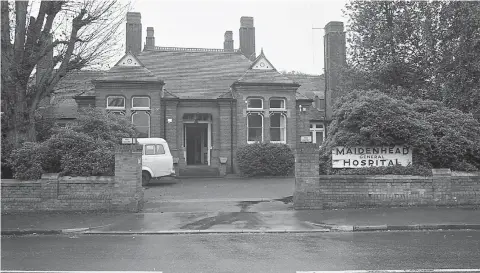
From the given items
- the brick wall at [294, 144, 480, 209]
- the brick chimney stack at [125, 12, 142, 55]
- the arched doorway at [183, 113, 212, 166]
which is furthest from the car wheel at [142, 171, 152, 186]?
the brick chimney stack at [125, 12, 142, 55]

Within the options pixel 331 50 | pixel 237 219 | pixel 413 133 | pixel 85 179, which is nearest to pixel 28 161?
pixel 85 179

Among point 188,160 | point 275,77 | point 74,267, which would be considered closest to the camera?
point 74,267

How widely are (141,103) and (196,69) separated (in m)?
5.81

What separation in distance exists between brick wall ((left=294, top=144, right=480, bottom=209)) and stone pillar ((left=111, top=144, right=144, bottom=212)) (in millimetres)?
Result: 4530

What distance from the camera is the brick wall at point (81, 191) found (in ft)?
39.6

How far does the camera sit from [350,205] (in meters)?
12.5

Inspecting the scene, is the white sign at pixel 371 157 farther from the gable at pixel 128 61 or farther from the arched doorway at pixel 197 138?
the gable at pixel 128 61

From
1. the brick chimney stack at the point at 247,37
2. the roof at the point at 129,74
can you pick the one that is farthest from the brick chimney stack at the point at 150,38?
the roof at the point at 129,74

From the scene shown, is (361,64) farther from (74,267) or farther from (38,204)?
(74,267)

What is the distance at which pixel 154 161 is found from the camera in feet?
63.4

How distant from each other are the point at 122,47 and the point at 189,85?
1295 centimetres

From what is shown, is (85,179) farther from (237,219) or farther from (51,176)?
(237,219)

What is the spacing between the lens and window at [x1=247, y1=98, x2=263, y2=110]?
26578 mm

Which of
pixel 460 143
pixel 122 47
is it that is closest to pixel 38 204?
pixel 122 47
